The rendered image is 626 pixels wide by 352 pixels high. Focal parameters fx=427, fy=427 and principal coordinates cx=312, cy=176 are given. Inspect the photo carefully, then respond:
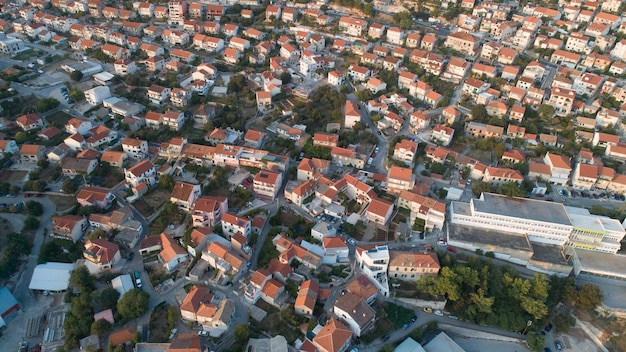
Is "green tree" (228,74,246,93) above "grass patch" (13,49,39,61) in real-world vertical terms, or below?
above

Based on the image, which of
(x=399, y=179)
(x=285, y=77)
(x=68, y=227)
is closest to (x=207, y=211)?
(x=68, y=227)

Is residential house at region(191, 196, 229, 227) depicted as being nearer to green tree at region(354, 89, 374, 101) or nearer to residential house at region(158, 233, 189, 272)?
residential house at region(158, 233, 189, 272)

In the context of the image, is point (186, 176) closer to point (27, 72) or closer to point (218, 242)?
point (218, 242)

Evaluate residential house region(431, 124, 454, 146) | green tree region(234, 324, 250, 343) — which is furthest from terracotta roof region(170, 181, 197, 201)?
residential house region(431, 124, 454, 146)

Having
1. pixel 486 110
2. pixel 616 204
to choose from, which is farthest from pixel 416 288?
pixel 486 110

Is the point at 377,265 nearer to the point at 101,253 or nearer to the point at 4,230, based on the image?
the point at 101,253

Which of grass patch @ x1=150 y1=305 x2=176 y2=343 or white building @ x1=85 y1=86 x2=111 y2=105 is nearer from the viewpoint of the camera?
grass patch @ x1=150 y1=305 x2=176 y2=343
